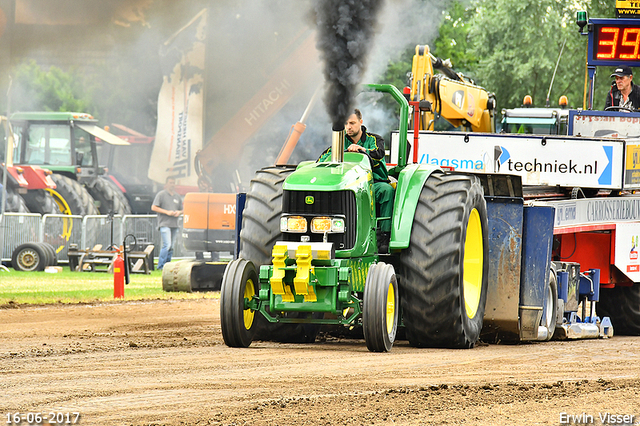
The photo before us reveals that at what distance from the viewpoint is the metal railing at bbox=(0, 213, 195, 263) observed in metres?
21.5

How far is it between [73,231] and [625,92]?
13165 millimetres

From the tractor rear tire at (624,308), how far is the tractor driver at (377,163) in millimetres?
4912

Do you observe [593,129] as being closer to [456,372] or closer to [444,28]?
[456,372]

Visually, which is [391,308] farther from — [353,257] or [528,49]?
[528,49]

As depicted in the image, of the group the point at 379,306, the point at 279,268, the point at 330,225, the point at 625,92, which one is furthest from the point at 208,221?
the point at 379,306

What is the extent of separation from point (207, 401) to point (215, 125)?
678 inches

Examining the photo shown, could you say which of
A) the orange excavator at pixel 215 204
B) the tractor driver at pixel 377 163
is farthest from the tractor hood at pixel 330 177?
the orange excavator at pixel 215 204

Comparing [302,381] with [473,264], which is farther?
[473,264]

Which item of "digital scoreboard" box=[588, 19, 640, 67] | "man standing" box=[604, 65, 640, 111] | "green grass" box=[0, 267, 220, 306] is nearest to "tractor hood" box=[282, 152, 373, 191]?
"man standing" box=[604, 65, 640, 111]

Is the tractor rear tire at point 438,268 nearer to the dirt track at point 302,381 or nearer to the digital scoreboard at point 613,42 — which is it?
the dirt track at point 302,381

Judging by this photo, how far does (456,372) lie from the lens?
7227 millimetres

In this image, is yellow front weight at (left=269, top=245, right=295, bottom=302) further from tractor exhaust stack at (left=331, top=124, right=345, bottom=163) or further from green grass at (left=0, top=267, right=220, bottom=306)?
green grass at (left=0, top=267, right=220, bottom=306)

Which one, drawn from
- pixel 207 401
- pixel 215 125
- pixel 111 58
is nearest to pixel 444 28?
pixel 215 125

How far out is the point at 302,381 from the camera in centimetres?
664
